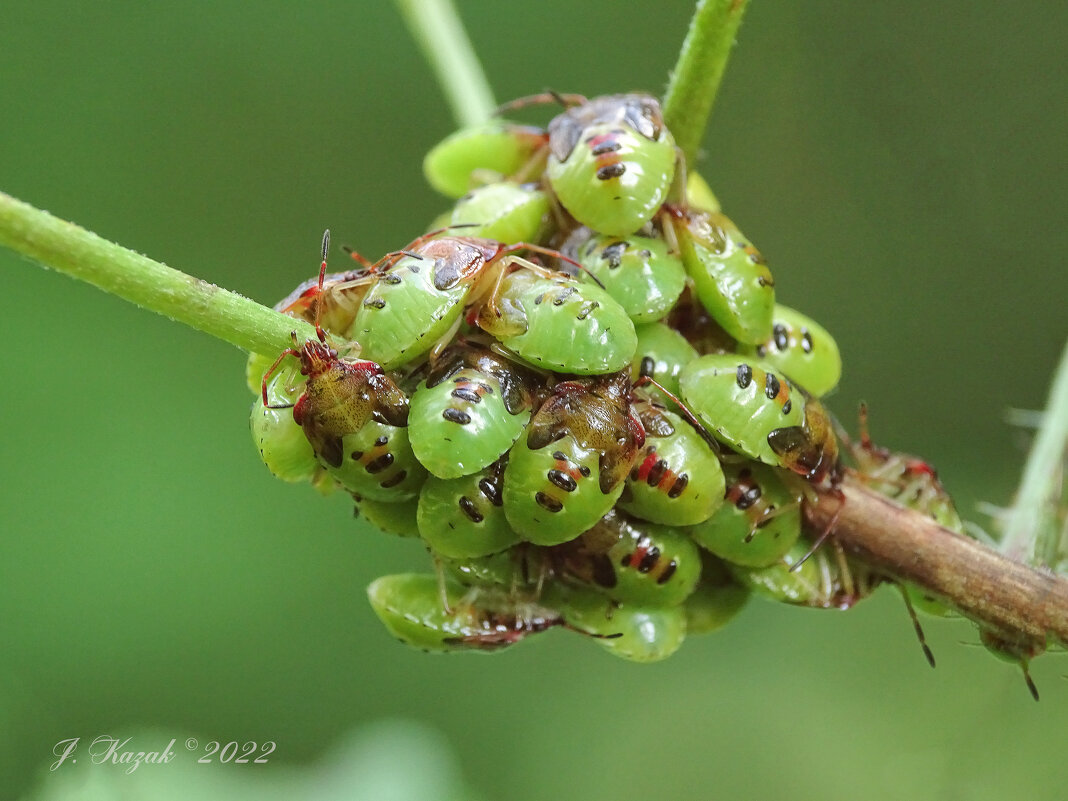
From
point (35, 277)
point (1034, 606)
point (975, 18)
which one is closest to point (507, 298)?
point (1034, 606)

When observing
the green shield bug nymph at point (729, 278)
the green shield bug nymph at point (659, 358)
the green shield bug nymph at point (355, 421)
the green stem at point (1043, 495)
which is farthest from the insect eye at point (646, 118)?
the green stem at point (1043, 495)

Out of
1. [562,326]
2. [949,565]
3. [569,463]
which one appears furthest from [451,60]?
[949,565]

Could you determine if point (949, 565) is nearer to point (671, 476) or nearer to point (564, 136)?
point (671, 476)

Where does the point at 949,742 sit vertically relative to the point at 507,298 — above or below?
below

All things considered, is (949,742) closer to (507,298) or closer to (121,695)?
(507,298)

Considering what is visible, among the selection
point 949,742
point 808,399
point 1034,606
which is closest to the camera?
point 1034,606

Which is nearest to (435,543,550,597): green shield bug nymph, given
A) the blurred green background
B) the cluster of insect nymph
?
the cluster of insect nymph
